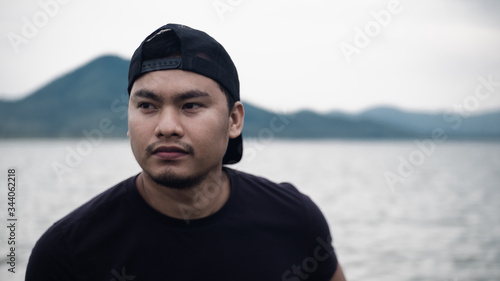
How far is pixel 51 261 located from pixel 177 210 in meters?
0.65

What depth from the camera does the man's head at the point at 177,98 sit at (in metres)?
2.52

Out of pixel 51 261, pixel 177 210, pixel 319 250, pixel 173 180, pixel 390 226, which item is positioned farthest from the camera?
pixel 390 226

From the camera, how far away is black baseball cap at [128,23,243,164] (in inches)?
101

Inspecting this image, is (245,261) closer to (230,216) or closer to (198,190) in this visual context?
(230,216)

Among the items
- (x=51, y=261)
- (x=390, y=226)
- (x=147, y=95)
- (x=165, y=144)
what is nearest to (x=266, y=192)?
(x=165, y=144)

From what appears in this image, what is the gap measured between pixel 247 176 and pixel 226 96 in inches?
21.8

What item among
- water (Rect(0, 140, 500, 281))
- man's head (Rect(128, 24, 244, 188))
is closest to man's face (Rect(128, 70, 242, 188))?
man's head (Rect(128, 24, 244, 188))

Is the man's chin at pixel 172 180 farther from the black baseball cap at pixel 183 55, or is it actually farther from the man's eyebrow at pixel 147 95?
the black baseball cap at pixel 183 55

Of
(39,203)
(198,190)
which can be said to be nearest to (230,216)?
(198,190)

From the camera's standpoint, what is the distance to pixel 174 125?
98.1 inches

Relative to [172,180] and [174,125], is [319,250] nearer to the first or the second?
[172,180]

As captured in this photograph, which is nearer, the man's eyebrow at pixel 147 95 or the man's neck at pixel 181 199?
the man's eyebrow at pixel 147 95

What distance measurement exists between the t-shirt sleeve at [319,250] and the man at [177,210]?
0.02 metres
